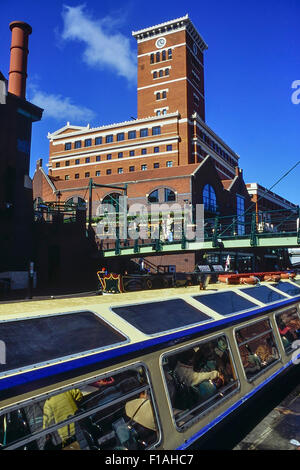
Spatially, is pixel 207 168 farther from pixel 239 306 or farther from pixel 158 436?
pixel 158 436

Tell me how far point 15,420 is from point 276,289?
6596 mm

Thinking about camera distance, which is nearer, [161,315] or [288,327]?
[161,315]

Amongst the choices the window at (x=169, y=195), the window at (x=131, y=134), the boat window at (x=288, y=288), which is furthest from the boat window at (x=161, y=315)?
the window at (x=131, y=134)

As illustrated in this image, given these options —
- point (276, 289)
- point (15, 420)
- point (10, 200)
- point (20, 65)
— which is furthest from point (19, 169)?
point (15, 420)

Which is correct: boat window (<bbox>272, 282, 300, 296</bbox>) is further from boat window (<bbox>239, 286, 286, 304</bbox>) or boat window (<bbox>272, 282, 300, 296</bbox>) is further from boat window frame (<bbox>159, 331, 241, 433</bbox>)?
boat window frame (<bbox>159, 331, 241, 433</bbox>)

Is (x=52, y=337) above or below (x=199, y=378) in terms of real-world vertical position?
above

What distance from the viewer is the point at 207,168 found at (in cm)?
3562

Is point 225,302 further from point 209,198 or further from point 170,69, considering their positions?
point 170,69

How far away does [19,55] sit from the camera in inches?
1208

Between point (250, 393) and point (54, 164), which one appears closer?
point (250, 393)

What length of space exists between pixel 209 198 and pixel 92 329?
112ft

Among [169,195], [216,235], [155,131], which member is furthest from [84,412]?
[155,131]

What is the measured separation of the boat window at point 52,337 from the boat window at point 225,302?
7.71 ft

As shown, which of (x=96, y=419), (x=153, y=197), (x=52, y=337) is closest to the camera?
(x=52, y=337)
